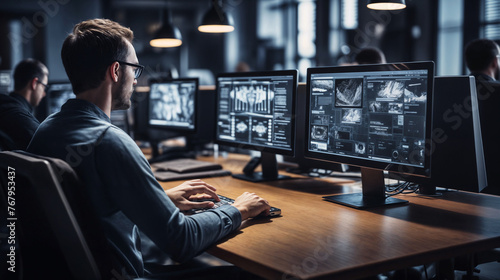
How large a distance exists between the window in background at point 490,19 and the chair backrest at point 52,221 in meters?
5.82

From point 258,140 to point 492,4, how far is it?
186 inches

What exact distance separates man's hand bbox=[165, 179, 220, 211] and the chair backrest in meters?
0.51

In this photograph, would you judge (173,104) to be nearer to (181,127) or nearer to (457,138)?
(181,127)

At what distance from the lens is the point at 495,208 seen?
1.86 meters

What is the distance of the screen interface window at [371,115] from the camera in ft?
5.63

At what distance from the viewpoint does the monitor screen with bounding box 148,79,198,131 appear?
3322mm

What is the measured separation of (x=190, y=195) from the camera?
6.12 feet

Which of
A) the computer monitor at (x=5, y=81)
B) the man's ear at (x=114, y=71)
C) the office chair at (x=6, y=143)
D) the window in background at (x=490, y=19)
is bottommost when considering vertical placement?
the office chair at (x=6, y=143)

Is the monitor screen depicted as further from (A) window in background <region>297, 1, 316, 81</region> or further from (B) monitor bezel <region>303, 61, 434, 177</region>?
(A) window in background <region>297, 1, 316, 81</region>

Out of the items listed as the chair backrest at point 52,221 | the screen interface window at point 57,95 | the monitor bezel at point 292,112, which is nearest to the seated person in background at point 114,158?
the chair backrest at point 52,221

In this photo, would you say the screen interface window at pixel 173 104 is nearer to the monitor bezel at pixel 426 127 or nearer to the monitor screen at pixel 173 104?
the monitor screen at pixel 173 104

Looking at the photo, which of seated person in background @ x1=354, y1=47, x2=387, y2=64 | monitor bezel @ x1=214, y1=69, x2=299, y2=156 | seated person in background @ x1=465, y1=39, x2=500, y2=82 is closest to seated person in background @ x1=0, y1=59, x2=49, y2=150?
monitor bezel @ x1=214, y1=69, x2=299, y2=156

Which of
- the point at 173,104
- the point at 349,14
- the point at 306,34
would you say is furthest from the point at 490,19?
the point at 173,104

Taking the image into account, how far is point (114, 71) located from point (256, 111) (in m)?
1.08
